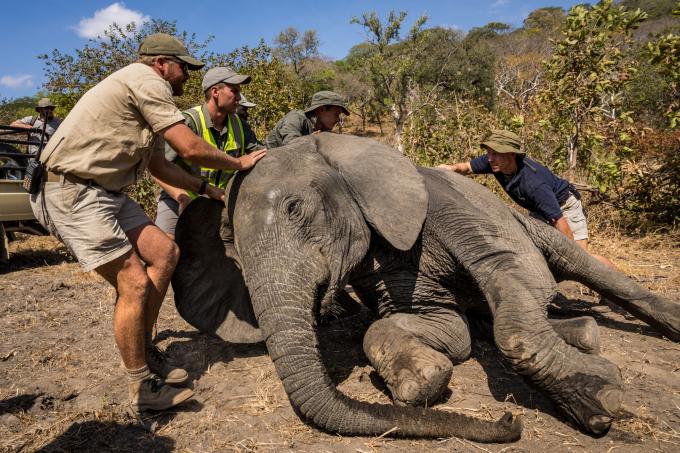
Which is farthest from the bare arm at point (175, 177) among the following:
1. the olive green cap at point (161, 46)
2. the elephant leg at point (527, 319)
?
the elephant leg at point (527, 319)

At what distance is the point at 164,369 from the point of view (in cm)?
404

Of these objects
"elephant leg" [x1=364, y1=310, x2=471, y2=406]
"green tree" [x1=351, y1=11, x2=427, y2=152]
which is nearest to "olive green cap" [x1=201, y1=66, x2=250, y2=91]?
"elephant leg" [x1=364, y1=310, x2=471, y2=406]

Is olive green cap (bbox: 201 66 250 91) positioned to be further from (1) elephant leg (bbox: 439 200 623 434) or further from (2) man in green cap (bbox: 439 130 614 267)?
(2) man in green cap (bbox: 439 130 614 267)

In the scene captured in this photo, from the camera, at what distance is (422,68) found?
89.6 ft

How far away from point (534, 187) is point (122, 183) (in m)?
3.73

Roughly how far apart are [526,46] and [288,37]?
63.6ft

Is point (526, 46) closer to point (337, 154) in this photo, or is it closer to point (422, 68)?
point (422, 68)

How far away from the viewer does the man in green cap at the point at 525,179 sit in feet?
17.0

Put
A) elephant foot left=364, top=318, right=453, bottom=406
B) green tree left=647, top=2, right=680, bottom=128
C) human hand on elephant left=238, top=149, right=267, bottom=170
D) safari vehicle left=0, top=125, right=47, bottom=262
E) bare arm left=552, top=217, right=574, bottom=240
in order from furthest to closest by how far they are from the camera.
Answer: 1. safari vehicle left=0, top=125, right=47, bottom=262
2. green tree left=647, top=2, right=680, bottom=128
3. bare arm left=552, top=217, right=574, bottom=240
4. human hand on elephant left=238, top=149, right=267, bottom=170
5. elephant foot left=364, top=318, right=453, bottom=406

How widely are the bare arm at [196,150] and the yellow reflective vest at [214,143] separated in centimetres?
111

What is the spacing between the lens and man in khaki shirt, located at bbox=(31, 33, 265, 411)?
3.44 meters

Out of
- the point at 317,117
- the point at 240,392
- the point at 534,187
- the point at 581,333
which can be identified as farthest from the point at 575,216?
the point at 240,392

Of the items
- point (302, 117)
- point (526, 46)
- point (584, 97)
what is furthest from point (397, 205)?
point (526, 46)

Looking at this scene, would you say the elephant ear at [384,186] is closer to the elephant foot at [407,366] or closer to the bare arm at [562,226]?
the elephant foot at [407,366]
